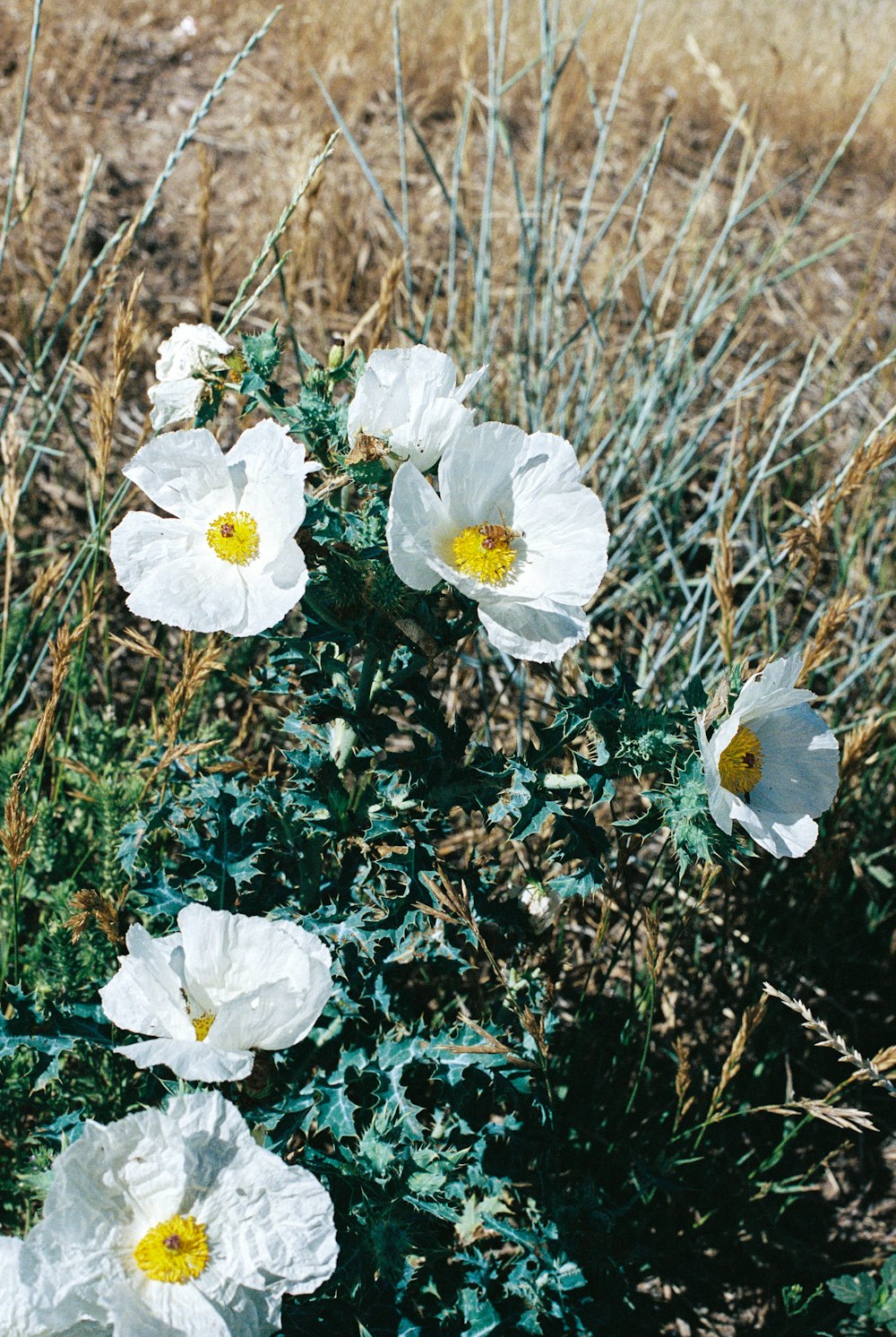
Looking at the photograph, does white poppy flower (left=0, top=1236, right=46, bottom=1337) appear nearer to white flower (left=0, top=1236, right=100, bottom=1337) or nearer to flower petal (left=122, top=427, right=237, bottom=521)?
white flower (left=0, top=1236, right=100, bottom=1337)

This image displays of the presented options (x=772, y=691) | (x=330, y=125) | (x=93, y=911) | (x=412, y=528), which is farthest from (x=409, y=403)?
(x=330, y=125)

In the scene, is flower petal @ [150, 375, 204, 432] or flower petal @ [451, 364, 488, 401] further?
flower petal @ [150, 375, 204, 432]

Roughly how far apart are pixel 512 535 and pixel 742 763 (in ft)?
1.34

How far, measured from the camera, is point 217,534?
48.8 inches

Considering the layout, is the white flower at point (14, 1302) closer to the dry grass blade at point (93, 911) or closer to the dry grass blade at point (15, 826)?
the dry grass blade at point (93, 911)

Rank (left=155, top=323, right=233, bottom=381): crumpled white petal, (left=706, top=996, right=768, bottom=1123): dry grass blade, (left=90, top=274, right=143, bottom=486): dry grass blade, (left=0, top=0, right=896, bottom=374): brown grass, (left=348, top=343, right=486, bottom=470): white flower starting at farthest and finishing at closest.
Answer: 1. (left=0, top=0, right=896, bottom=374): brown grass
2. (left=90, top=274, right=143, bottom=486): dry grass blade
3. (left=706, top=996, right=768, bottom=1123): dry grass blade
4. (left=155, top=323, right=233, bottom=381): crumpled white petal
5. (left=348, top=343, right=486, bottom=470): white flower

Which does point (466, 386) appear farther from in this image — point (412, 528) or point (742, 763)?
point (742, 763)

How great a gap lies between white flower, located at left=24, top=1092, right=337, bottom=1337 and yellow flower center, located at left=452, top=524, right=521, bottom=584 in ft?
2.02

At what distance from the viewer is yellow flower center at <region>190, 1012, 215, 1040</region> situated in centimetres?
109

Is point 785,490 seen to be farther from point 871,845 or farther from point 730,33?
point 730,33

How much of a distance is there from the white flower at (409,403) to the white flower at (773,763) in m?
0.46

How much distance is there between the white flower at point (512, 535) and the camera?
1124 mm

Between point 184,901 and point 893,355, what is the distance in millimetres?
1653

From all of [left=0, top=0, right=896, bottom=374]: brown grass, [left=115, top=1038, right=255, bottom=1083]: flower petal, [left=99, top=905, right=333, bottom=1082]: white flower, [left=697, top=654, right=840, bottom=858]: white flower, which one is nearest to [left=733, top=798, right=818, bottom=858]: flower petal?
[left=697, top=654, right=840, bottom=858]: white flower
